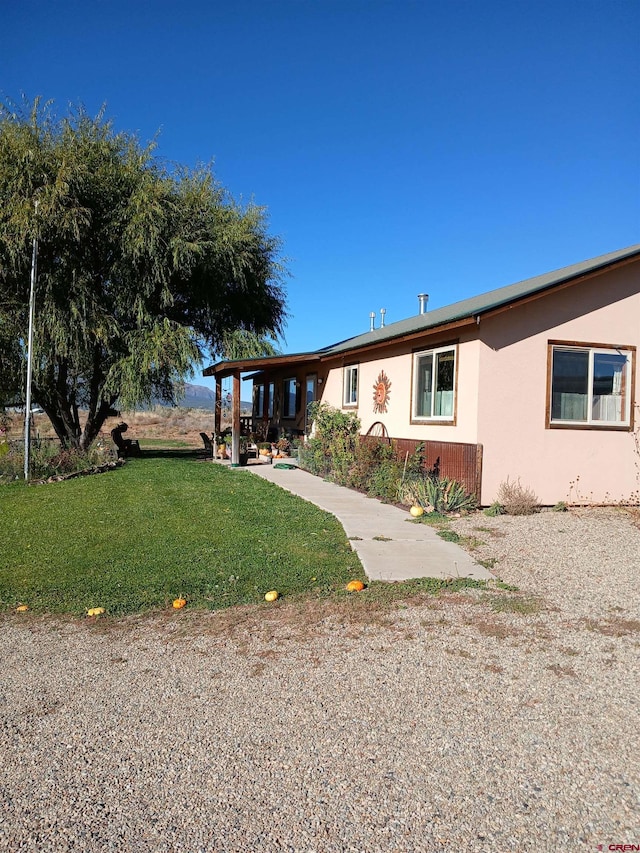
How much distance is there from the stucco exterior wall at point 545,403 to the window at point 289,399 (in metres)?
11.0

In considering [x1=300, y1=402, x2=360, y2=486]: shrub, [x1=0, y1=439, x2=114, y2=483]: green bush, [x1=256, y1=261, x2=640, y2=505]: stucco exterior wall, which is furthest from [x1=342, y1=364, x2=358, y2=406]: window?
[x1=0, y1=439, x2=114, y2=483]: green bush

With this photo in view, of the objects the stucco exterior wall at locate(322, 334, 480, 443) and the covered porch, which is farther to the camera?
the covered porch

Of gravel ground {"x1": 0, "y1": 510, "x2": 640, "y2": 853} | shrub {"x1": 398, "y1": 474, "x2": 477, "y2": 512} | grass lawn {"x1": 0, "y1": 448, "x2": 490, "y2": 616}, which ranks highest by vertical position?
shrub {"x1": 398, "y1": 474, "x2": 477, "y2": 512}

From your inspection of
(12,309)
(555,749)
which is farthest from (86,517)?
(12,309)

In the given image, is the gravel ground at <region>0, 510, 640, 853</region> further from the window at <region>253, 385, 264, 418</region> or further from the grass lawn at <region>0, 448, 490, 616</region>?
the window at <region>253, 385, 264, 418</region>

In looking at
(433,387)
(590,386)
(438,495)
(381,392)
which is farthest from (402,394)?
(590,386)

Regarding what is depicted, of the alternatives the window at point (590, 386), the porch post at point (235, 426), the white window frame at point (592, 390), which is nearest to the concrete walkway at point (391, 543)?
the white window frame at point (592, 390)

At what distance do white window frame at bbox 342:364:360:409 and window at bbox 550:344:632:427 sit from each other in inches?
222

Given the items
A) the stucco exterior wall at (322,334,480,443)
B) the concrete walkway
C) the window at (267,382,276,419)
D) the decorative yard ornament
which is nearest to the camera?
the concrete walkway

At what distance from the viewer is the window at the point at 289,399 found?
20.2 metres

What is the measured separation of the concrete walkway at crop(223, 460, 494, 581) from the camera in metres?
5.85

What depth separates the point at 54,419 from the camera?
17844 millimetres

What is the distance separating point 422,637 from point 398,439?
7427 millimetres

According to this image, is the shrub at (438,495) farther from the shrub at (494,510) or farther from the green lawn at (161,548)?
the green lawn at (161,548)
